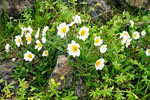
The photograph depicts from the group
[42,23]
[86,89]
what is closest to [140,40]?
[86,89]

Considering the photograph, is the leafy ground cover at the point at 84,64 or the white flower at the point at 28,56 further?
the white flower at the point at 28,56

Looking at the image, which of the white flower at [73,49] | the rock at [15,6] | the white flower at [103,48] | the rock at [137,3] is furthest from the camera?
the rock at [137,3]

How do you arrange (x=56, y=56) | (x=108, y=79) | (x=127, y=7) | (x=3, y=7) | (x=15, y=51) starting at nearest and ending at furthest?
1. (x=108, y=79)
2. (x=56, y=56)
3. (x=15, y=51)
4. (x=3, y=7)
5. (x=127, y=7)

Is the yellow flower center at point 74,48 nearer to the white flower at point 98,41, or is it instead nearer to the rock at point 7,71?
the white flower at point 98,41

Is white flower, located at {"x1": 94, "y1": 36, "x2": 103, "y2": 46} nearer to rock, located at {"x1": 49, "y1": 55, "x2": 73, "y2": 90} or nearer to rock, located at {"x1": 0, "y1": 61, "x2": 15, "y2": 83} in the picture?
rock, located at {"x1": 49, "y1": 55, "x2": 73, "y2": 90}

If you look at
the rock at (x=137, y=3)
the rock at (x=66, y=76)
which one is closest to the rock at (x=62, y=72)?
the rock at (x=66, y=76)

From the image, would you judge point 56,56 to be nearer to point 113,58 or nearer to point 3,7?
point 113,58
